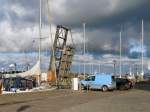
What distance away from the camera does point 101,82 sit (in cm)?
5559

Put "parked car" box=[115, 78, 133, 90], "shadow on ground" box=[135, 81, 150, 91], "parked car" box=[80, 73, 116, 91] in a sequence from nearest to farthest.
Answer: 1. "parked car" box=[80, 73, 116, 91]
2. "parked car" box=[115, 78, 133, 90]
3. "shadow on ground" box=[135, 81, 150, 91]

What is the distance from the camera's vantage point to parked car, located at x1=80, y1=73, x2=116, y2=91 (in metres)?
55.0

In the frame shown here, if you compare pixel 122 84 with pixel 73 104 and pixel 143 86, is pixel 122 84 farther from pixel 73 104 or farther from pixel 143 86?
pixel 73 104

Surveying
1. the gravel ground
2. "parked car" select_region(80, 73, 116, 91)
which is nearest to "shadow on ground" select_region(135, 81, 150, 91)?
"parked car" select_region(80, 73, 116, 91)

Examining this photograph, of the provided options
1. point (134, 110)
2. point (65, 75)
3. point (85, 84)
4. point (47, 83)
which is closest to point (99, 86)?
point (85, 84)

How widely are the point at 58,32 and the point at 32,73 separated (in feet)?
70.2

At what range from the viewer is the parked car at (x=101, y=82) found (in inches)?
2166

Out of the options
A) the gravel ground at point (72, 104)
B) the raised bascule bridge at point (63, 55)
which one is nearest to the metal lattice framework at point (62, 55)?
the raised bascule bridge at point (63, 55)

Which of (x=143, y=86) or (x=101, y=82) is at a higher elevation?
(x=101, y=82)

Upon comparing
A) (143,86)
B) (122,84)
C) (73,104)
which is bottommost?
(73,104)

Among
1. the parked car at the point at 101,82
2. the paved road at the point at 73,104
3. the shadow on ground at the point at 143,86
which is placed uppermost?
the parked car at the point at 101,82

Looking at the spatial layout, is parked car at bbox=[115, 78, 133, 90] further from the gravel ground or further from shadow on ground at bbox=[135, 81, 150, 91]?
the gravel ground

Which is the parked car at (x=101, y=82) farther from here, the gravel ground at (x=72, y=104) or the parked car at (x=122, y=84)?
the gravel ground at (x=72, y=104)

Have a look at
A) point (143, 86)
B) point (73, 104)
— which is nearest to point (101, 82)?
point (143, 86)
